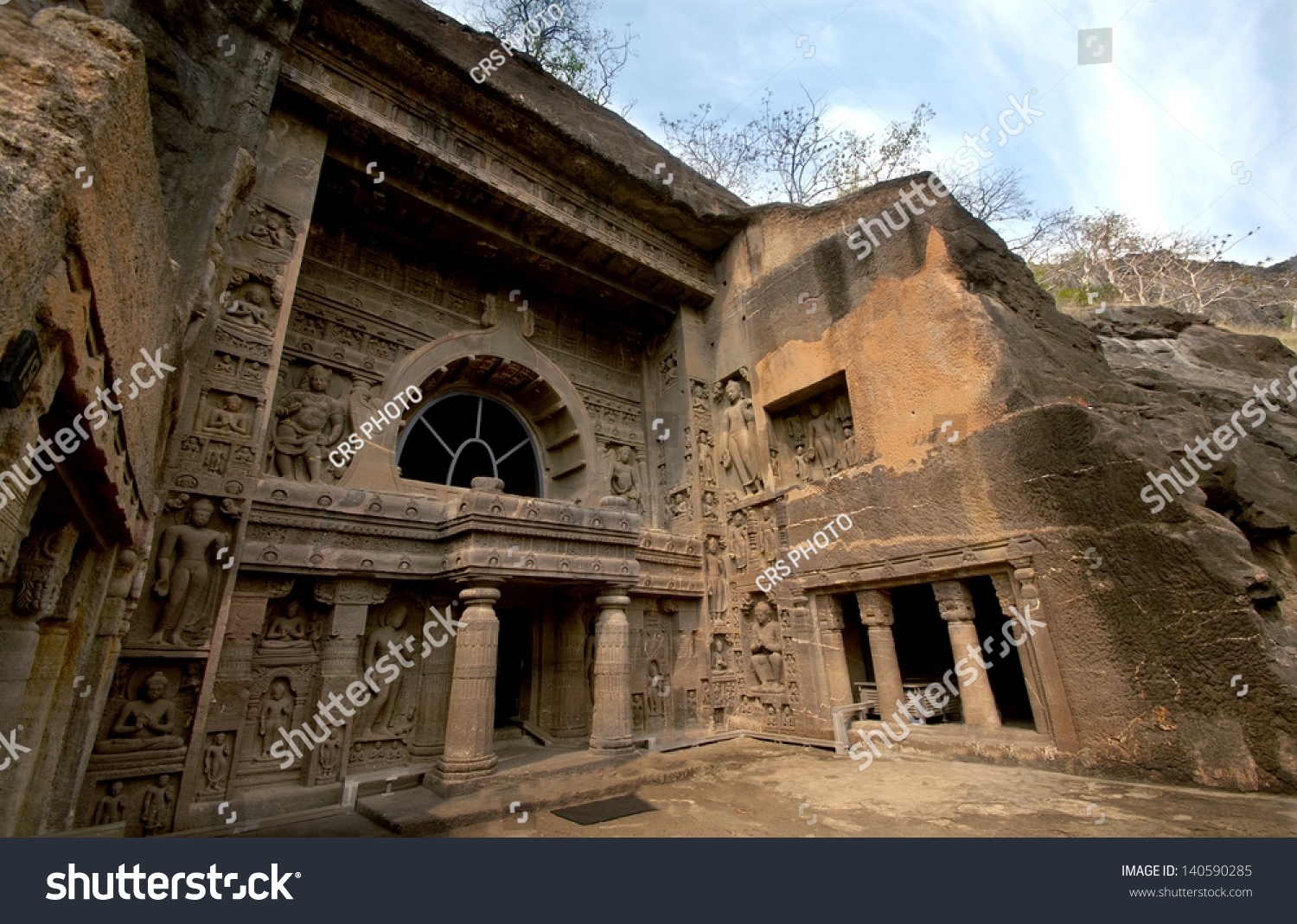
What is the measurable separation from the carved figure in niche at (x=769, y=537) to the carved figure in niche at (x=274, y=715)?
20.1ft

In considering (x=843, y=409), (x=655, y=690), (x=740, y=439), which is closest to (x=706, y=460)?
(x=740, y=439)

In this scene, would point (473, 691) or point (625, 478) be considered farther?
point (625, 478)

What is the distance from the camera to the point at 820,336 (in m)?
8.69

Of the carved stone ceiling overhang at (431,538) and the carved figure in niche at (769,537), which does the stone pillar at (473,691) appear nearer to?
the carved stone ceiling overhang at (431,538)

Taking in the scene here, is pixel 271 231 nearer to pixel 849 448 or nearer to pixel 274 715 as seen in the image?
pixel 274 715

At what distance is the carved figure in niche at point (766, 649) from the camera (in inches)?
331

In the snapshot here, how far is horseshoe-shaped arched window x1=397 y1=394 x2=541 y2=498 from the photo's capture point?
9516 millimetres

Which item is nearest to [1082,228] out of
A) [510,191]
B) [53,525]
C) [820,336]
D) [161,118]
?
[820,336]

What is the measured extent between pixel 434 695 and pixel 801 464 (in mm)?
5865

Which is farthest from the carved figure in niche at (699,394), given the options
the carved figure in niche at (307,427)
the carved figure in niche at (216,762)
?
the carved figure in niche at (216,762)

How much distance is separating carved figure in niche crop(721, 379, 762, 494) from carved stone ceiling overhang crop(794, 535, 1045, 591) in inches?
73.7

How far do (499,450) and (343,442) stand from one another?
2.97m

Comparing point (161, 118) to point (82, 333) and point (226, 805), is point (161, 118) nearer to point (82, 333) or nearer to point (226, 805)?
point (82, 333)

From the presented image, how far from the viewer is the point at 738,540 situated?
9344mm
